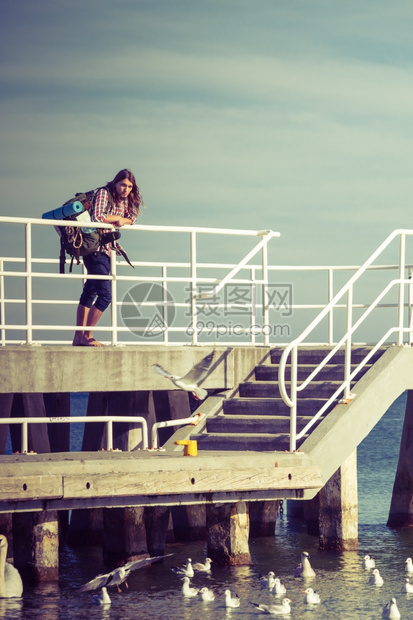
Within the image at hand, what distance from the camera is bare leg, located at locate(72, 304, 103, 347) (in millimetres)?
15023

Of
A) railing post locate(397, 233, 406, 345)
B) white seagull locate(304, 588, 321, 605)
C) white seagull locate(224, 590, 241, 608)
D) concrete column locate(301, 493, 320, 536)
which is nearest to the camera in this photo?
white seagull locate(224, 590, 241, 608)

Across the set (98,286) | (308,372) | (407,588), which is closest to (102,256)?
(98,286)

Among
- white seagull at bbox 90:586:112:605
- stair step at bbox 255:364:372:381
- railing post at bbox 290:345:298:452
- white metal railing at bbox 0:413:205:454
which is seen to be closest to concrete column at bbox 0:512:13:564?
white metal railing at bbox 0:413:205:454

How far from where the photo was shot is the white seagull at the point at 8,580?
1232 cm

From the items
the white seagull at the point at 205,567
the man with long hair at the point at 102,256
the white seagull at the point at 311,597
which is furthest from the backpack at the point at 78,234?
the white seagull at the point at 311,597

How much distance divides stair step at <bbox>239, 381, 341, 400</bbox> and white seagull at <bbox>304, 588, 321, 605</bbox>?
9.63 ft

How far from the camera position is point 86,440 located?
19031 millimetres

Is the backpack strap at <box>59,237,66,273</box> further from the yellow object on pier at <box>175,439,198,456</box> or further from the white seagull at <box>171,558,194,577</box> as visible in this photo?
the white seagull at <box>171,558,194,577</box>

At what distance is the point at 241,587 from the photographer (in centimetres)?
1296

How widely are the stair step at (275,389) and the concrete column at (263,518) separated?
4338 millimetres

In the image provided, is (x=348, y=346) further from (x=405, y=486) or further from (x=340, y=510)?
(x=405, y=486)

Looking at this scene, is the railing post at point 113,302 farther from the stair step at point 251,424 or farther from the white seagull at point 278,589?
the white seagull at point 278,589

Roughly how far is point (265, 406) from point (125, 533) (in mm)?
2319

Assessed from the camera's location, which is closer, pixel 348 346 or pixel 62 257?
pixel 348 346
